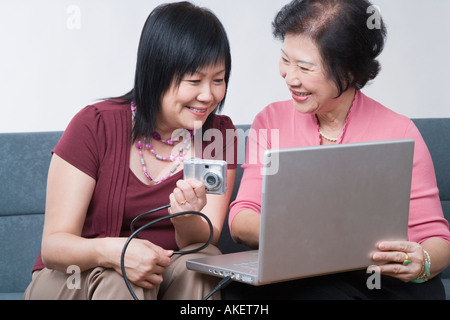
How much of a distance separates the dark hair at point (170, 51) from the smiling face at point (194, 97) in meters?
0.01

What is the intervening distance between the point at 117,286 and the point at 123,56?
125 centimetres

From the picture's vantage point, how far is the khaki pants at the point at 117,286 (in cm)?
123

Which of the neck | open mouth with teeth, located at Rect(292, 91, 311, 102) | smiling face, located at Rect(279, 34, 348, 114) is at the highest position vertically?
smiling face, located at Rect(279, 34, 348, 114)

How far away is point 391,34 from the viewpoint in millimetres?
2439

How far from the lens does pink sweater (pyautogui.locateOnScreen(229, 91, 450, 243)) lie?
1.48m

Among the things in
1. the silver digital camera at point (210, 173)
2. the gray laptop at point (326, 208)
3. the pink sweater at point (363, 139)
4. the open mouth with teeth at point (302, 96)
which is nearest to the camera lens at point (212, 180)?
the silver digital camera at point (210, 173)

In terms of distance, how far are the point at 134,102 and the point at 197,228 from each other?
0.37m

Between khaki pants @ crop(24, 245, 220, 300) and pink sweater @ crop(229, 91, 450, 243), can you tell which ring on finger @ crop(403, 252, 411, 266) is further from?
khaki pants @ crop(24, 245, 220, 300)

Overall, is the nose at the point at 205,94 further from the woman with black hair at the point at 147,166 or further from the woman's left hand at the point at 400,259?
the woman's left hand at the point at 400,259

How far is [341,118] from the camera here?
63.4 inches

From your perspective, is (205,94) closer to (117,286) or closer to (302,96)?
(302,96)

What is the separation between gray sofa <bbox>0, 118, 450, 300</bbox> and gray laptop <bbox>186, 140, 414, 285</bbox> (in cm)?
75

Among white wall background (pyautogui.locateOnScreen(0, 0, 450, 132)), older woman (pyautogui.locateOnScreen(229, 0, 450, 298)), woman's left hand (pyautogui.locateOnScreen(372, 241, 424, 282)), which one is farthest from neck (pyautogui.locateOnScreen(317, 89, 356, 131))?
white wall background (pyautogui.locateOnScreen(0, 0, 450, 132))

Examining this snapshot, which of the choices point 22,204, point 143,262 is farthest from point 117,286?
point 22,204
